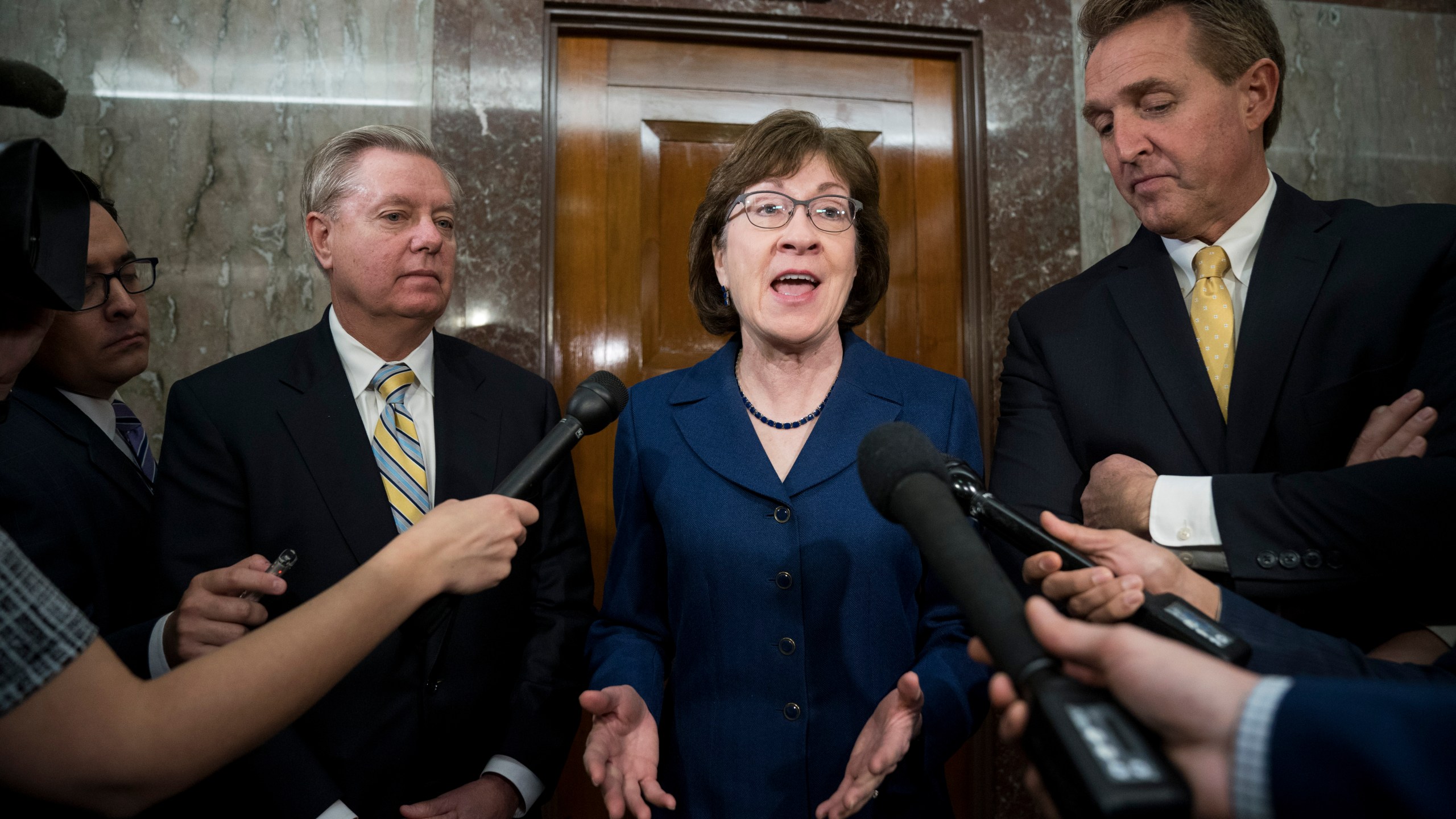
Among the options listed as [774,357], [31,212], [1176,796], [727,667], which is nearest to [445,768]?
[727,667]

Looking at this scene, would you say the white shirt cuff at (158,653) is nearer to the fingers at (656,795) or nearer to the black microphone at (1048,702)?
the fingers at (656,795)

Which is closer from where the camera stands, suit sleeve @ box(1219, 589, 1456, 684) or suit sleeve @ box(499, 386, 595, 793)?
suit sleeve @ box(1219, 589, 1456, 684)

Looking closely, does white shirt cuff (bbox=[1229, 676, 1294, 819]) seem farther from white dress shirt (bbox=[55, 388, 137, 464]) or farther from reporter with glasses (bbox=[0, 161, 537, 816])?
white dress shirt (bbox=[55, 388, 137, 464])

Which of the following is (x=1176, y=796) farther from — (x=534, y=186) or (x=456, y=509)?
(x=534, y=186)

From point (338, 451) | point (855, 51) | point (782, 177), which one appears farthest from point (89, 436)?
point (855, 51)

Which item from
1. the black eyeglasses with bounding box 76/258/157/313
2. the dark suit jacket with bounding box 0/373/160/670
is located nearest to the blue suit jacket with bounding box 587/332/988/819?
the dark suit jacket with bounding box 0/373/160/670

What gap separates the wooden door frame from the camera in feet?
10.2

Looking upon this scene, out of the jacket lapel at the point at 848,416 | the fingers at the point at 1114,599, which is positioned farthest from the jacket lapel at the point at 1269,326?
Result: the fingers at the point at 1114,599

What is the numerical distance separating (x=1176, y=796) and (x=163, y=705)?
116cm

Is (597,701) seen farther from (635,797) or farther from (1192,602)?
(1192,602)

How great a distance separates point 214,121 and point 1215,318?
319 cm

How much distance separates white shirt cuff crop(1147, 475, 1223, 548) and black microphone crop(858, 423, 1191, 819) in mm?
717

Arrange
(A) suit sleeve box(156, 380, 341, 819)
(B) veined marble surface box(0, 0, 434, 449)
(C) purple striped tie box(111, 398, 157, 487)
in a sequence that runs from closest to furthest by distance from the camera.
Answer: (A) suit sleeve box(156, 380, 341, 819) → (C) purple striped tie box(111, 398, 157, 487) → (B) veined marble surface box(0, 0, 434, 449)

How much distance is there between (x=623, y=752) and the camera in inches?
62.9
